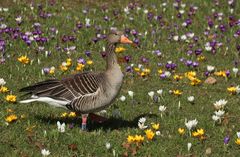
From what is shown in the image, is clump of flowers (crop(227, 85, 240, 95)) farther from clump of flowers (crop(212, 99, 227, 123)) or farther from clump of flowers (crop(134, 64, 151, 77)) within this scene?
clump of flowers (crop(134, 64, 151, 77))

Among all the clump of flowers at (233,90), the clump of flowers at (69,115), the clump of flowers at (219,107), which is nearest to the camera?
the clump of flowers at (69,115)

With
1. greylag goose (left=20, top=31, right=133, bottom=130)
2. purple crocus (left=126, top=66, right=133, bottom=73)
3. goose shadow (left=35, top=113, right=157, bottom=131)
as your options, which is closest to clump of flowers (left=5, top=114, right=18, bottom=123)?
goose shadow (left=35, top=113, right=157, bottom=131)

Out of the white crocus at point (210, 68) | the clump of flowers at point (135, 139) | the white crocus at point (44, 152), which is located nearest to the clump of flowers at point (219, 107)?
the clump of flowers at point (135, 139)

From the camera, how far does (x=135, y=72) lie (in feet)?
47.7

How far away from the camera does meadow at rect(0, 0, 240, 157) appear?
32.8 feet

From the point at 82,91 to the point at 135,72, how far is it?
15.6 ft

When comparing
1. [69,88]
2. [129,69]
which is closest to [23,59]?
[129,69]

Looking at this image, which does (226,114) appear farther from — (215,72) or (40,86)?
(40,86)

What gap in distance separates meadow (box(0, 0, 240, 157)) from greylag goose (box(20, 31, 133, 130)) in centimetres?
56

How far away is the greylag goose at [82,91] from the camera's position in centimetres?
988

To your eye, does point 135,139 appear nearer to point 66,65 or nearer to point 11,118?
point 11,118

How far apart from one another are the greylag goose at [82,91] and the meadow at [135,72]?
1.83ft

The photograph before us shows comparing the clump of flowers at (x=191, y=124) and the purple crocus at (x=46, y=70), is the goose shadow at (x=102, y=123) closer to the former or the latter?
the clump of flowers at (x=191, y=124)

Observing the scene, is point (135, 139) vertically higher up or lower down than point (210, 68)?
higher up
